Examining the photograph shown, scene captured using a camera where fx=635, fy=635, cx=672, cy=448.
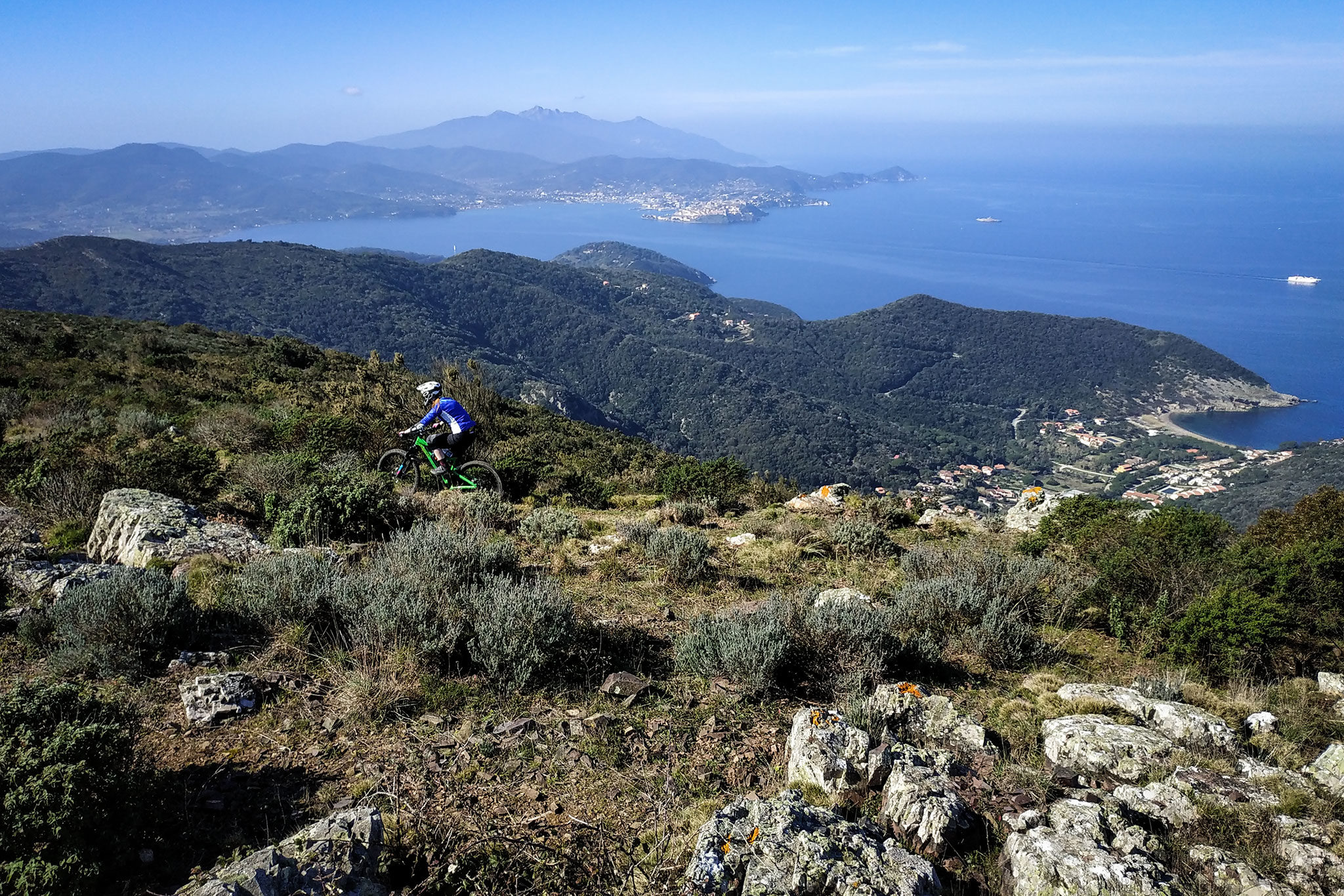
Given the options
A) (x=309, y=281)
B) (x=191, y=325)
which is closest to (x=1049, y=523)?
(x=191, y=325)

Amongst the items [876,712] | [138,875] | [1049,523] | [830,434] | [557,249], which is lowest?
[830,434]

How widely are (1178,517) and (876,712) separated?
6441mm

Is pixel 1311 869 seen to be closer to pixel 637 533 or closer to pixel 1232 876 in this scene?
pixel 1232 876

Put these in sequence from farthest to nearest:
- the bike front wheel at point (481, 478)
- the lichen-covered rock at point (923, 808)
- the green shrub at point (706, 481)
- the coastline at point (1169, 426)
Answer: the coastline at point (1169, 426) < the green shrub at point (706, 481) < the bike front wheel at point (481, 478) < the lichen-covered rock at point (923, 808)

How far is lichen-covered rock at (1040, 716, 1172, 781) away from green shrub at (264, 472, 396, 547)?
19.4 feet

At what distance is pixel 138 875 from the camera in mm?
2299

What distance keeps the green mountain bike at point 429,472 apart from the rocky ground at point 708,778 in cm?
356

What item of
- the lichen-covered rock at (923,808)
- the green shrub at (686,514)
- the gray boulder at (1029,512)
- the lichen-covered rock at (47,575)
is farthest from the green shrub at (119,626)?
the gray boulder at (1029,512)

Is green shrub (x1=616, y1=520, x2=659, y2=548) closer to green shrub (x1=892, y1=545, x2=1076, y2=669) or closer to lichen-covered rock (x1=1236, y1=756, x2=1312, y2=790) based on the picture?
green shrub (x1=892, y1=545, x2=1076, y2=669)

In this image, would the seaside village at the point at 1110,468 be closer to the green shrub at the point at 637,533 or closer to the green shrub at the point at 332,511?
the green shrub at the point at 637,533

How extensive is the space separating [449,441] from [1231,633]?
7.62 meters

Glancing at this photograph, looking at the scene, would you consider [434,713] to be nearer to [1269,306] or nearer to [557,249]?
[1269,306]

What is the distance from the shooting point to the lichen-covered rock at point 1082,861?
7.72ft

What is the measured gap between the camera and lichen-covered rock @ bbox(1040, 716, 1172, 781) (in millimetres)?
3354
